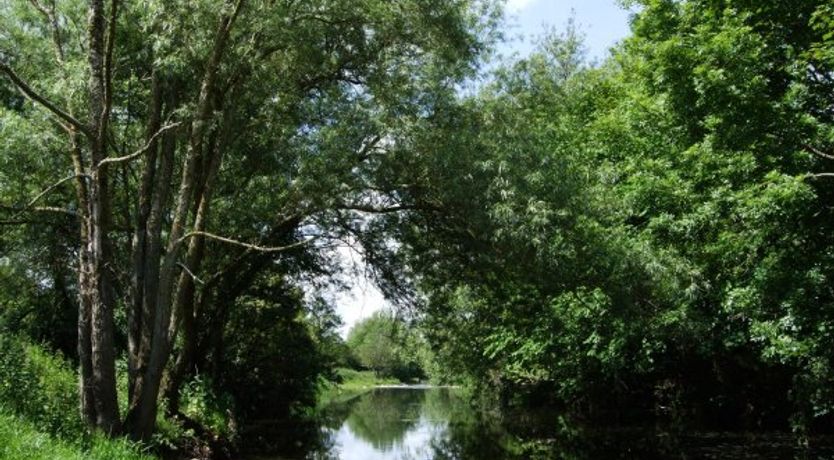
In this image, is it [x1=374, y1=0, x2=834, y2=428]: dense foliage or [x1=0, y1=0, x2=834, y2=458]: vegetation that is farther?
[x1=374, y1=0, x2=834, y2=428]: dense foliage

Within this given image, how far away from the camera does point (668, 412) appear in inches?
944

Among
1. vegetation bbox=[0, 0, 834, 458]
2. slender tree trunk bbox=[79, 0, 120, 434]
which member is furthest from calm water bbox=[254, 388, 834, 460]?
slender tree trunk bbox=[79, 0, 120, 434]

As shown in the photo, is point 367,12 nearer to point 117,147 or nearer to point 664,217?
point 117,147

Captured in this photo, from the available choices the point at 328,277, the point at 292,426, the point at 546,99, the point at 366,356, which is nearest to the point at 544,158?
the point at 546,99

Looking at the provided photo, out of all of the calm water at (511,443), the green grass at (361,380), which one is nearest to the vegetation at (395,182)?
the calm water at (511,443)

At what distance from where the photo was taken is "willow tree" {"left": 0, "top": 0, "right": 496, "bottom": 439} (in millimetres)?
11289

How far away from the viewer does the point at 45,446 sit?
8.10m

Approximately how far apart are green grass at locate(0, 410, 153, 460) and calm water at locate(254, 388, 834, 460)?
10184mm

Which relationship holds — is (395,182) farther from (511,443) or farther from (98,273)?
(511,443)

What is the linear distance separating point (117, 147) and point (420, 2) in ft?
23.7

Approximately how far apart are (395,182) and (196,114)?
387 cm

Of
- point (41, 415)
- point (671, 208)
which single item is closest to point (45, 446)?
point (41, 415)

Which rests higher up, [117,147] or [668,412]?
[117,147]

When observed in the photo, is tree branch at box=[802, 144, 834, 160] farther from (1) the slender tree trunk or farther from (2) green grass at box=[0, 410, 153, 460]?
(2) green grass at box=[0, 410, 153, 460]
